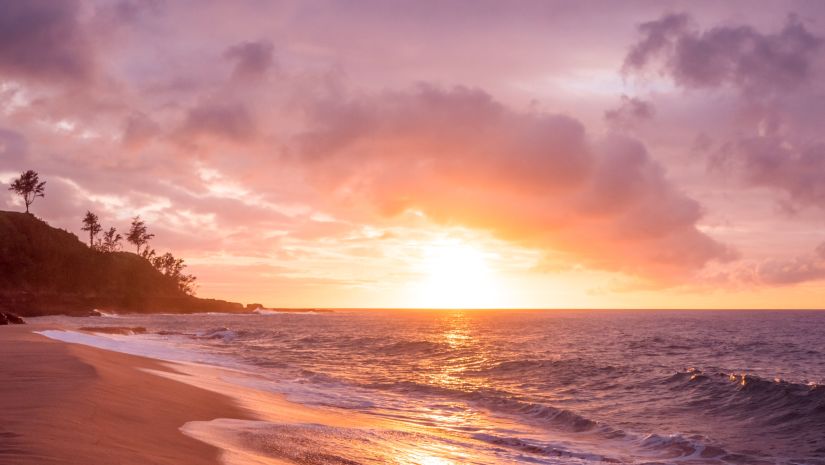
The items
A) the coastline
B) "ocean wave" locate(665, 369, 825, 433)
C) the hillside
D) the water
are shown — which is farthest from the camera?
the hillside

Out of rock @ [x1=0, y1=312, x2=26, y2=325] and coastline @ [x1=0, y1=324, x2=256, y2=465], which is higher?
coastline @ [x1=0, y1=324, x2=256, y2=465]

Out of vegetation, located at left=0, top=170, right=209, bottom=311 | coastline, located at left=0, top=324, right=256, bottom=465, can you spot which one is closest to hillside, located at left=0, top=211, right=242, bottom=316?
vegetation, located at left=0, top=170, right=209, bottom=311

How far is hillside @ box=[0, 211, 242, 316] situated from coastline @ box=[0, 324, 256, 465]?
117 meters

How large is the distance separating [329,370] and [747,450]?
2262 cm

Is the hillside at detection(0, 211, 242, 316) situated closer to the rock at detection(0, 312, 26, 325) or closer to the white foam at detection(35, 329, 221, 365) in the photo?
the rock at detection(0, 312, 26, 325)

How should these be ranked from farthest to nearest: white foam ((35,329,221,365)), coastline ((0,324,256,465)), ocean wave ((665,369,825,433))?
white foam ((35,329,221,365)) → ocean wave ((665,369,825,433)) → coastline ((0,324,256,465))

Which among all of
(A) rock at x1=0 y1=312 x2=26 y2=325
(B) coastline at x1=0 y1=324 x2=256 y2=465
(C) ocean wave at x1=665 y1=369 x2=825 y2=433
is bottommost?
(A) rock at x1=0 y1=312 x2=26 y2=325

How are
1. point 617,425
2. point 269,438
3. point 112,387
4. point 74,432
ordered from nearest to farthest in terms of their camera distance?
point 74,432, point 269,438, point 112,387, point 617,425

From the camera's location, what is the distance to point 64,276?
13912cm

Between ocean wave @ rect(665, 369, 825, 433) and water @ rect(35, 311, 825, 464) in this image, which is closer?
water @ rect(35, 311, 825, 464)

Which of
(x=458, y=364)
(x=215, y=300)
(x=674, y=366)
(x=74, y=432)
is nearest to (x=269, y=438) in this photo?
(x=74, y=432)

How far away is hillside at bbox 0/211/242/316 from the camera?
124 m

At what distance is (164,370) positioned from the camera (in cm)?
2533

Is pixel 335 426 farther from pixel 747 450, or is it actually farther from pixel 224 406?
pixel 747 450
